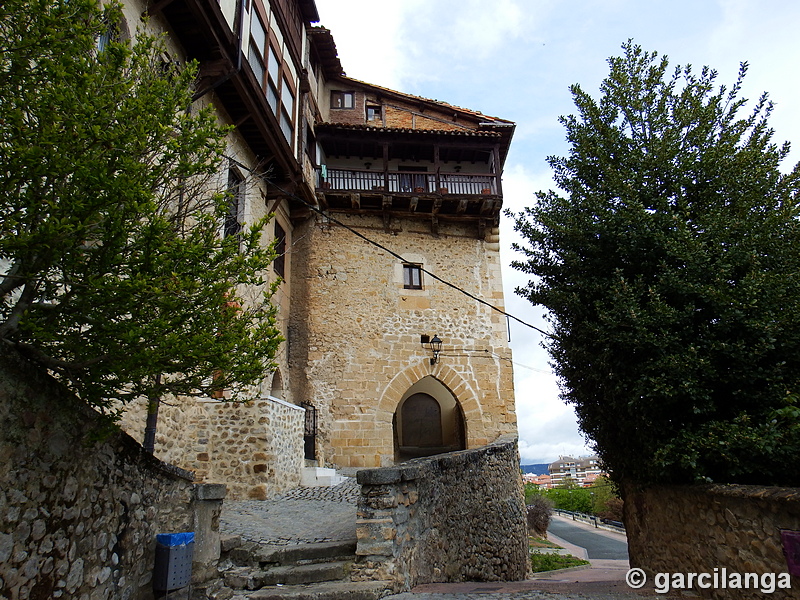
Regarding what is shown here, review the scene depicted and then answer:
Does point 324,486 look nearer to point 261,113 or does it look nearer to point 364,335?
point 364,335

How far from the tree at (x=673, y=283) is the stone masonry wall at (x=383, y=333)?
649 centimetres

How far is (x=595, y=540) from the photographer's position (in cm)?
3028

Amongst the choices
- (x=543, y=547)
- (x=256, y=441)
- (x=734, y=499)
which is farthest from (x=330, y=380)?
(x=543, y=547)

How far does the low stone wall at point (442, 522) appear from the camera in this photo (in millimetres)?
4941

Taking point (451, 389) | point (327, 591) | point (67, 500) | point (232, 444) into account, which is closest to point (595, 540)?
point (451, 389)

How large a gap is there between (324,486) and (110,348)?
25.7 feet

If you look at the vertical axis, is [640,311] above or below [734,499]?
above

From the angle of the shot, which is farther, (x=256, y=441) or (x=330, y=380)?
(x=330, y=380)

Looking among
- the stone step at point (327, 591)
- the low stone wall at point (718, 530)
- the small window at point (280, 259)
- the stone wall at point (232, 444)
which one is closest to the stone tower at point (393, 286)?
the small window at point (280, 259)

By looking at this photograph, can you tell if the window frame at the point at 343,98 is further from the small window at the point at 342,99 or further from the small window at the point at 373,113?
the small window at the point at 373,113

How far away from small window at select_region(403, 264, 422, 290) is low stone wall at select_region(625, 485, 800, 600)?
866cm

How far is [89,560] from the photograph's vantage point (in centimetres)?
335

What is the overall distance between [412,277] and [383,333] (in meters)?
1.87

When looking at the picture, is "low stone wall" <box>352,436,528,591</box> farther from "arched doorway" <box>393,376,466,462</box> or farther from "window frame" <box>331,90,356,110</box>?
"window frame" <box>331,90,356,110</box>
